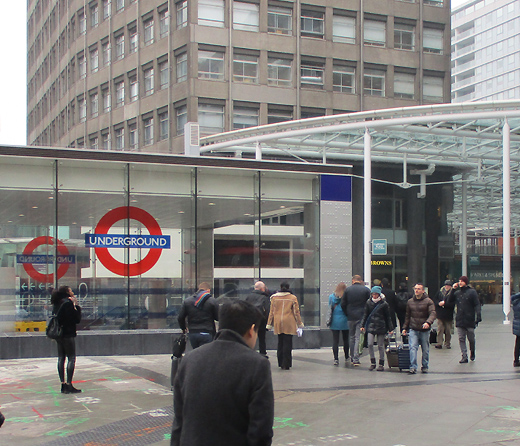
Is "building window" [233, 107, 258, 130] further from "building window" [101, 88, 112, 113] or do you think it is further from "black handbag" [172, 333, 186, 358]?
"black handbag" [172, 333, 186, 358]

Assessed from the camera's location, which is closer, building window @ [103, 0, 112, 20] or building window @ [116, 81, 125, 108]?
building window @ [116, 81, 125, 108]

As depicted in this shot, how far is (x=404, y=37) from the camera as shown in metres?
45.6

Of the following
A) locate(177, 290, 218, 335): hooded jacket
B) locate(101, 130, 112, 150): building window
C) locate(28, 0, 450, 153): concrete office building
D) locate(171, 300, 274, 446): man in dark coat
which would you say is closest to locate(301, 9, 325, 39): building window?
locate(28, 0, 450, 153): concrete office building

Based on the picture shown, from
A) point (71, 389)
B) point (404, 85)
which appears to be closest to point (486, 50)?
point (404, 85)

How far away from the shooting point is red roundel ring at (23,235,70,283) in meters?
15.5

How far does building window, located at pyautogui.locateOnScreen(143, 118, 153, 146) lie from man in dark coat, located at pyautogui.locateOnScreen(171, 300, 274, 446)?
40.6 meters

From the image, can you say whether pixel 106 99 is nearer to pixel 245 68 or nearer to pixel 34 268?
pixel 245 68

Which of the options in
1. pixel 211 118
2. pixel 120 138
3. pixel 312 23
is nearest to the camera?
pixel 211 118

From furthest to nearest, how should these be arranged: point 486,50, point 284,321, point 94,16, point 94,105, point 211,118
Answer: point 486,50 → point 94,105 → point 94,16 → point 211,118 → point 284,321

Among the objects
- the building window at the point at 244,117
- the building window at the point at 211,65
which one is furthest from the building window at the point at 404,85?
the building window at the point at 211,65

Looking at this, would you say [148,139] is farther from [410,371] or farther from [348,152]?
[410,371]

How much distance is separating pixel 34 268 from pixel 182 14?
94.1 feet

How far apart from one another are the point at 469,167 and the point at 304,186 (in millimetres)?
22304

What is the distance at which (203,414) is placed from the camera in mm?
3879
